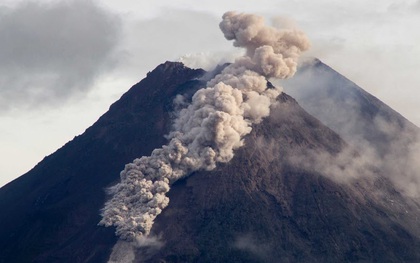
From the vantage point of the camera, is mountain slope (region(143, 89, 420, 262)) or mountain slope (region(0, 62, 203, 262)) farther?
mountain slope (region(0, 62, 203, 262))

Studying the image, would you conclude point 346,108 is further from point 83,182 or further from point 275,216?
point 83,182

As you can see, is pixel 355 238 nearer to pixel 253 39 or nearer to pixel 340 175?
pixel 340 175

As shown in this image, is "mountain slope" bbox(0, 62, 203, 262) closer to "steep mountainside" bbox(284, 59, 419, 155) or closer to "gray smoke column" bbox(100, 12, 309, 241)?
"gray smoke column" bbox(100, 12, 309, 241)

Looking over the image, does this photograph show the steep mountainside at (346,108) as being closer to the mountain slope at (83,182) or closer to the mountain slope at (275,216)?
the mountain slope at (275,216)

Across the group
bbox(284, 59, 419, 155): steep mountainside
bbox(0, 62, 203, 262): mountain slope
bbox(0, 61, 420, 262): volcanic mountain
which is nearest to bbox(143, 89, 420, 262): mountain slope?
bbox(0, 61, 420, 262): volcanic mountain

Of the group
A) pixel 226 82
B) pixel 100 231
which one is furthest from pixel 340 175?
pixel 100 231
